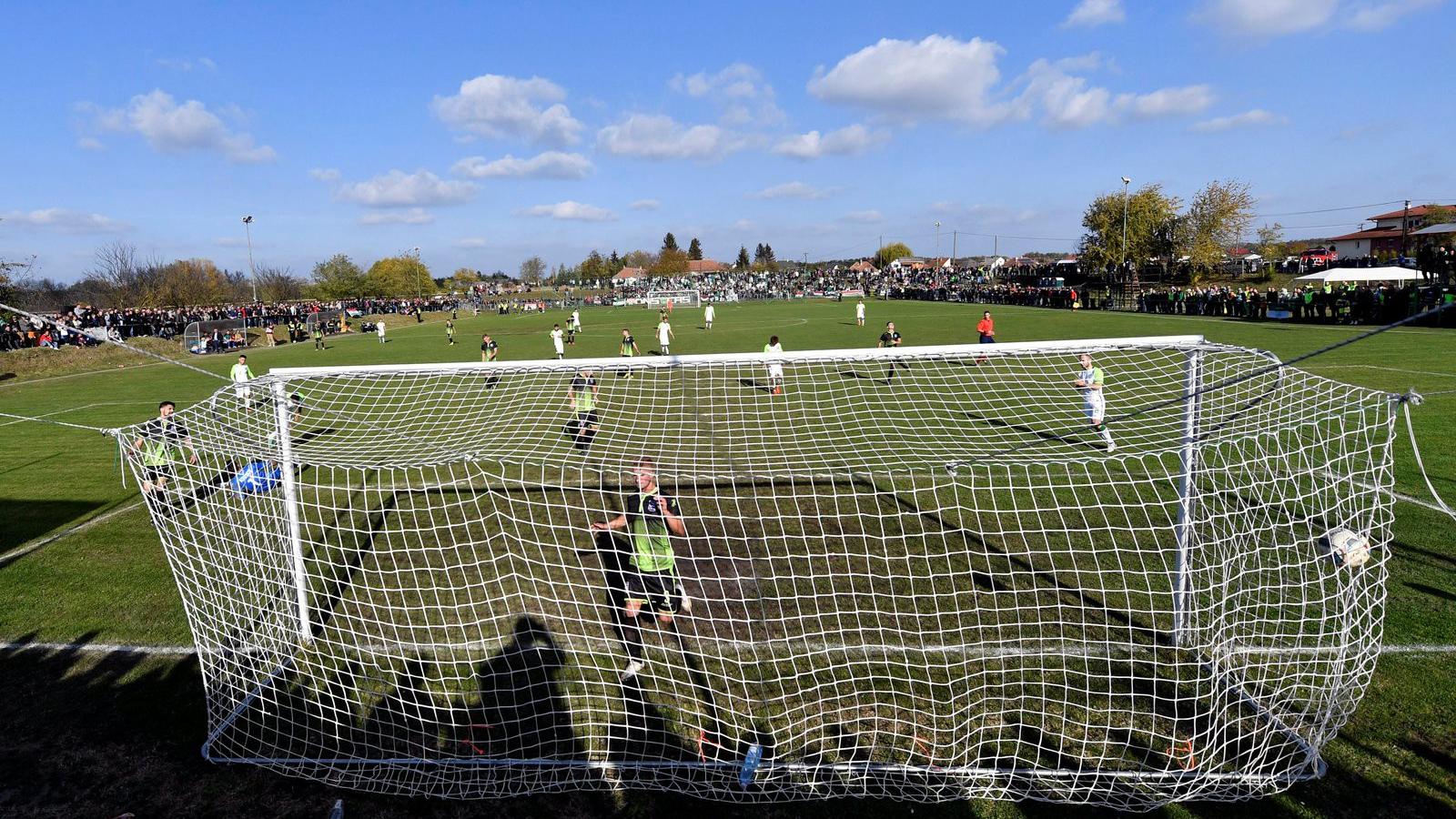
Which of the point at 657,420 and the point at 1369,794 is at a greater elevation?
the point at 657,420

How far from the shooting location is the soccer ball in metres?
4.23

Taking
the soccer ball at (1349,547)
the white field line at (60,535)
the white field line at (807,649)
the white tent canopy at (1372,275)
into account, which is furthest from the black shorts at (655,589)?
the white tent canopy at (1372,275)

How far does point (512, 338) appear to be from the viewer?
3772 centimetres

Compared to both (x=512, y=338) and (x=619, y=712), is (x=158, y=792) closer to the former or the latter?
(x=619, y=712)

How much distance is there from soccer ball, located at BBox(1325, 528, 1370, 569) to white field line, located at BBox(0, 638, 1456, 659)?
1.46m

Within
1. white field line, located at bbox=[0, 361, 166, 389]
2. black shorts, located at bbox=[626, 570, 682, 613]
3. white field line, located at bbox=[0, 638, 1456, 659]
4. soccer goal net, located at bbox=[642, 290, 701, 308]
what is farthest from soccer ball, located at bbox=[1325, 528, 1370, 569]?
soccer goal net, located at bbox=[642, 290, 701, 308]

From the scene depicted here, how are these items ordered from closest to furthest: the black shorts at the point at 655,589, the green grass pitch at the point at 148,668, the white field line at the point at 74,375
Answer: the green grass pitch at the point at 148,668
the black shorts at the point at 655,589
the white field line at the point at 74,375

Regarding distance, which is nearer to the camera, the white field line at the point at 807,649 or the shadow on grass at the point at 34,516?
the white field line at the point at 807,649

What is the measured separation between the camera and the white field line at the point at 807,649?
18.3 ft

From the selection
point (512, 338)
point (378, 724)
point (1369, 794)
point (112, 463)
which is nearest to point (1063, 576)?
point (1369, 794)

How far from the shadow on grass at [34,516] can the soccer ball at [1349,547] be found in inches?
503

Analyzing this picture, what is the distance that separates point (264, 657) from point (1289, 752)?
7299 millimetres

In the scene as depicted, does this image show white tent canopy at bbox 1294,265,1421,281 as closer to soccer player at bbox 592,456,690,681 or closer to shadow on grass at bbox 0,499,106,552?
soccer player at bbox 592,456,690,681

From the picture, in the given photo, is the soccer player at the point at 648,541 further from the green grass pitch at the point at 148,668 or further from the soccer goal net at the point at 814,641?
the green grass pitch at the point at 148,668
